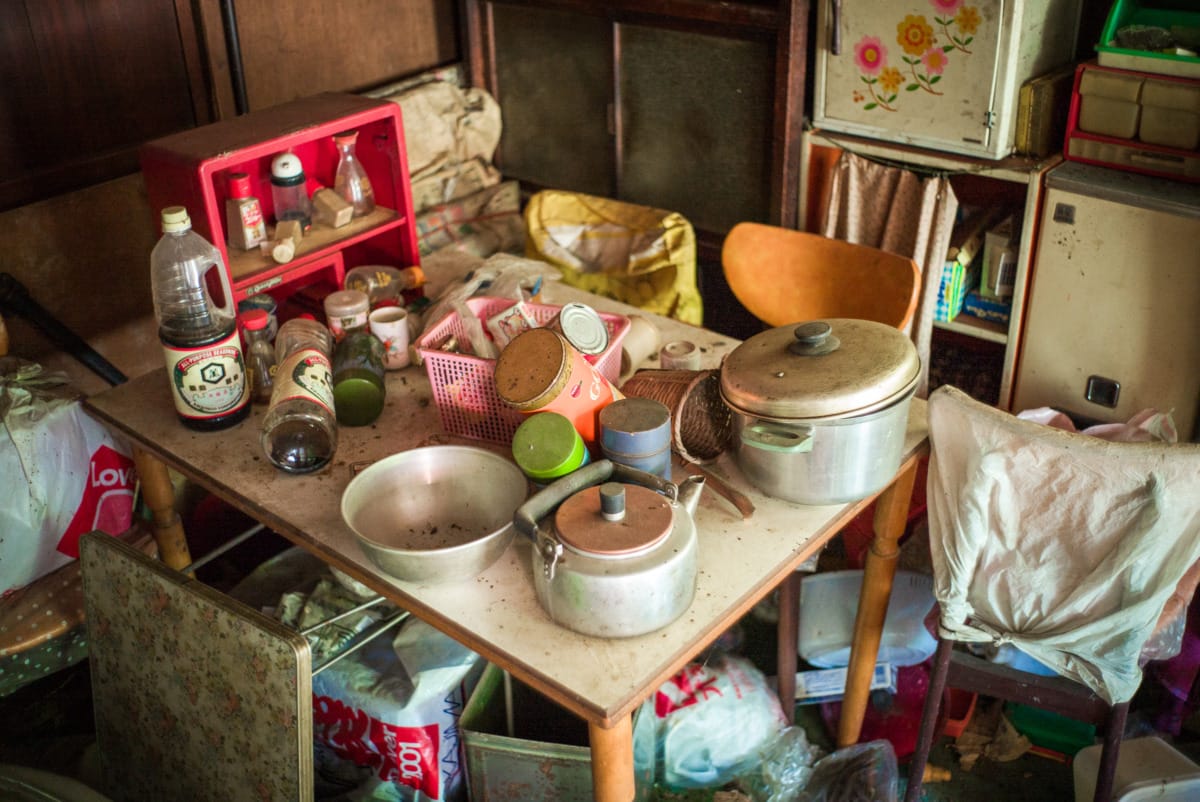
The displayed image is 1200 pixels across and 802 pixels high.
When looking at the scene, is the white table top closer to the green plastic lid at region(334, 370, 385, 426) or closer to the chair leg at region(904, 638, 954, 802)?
the green plastic lid at region(334, 370, 385, 426)

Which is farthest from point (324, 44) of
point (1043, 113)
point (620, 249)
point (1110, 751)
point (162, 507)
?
point (1110, 751)

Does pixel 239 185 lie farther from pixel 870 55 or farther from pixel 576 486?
pixel 870 55

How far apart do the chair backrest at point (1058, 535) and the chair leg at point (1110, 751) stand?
0.20ft

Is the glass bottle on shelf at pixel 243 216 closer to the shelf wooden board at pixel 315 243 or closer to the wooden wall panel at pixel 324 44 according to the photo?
the shelf wooden board at pixel 315 243

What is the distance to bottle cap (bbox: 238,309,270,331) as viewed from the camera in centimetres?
202

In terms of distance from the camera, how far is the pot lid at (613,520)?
1.45m

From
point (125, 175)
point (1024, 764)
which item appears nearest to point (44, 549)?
point (125, 175)

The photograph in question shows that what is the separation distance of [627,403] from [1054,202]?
1581 millimetres

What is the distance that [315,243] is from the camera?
2.35 meters

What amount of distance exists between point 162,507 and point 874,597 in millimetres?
1455

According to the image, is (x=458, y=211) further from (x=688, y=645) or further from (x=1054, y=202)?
(x=688, y=645)

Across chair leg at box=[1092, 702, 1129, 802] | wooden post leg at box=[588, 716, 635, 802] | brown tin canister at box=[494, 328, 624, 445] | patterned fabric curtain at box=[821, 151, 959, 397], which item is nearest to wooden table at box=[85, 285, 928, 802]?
wooden post leg at box=[588, 716, 635, 802]

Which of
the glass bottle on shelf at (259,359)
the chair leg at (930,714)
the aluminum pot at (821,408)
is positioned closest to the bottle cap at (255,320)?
the glass bottle on shelf at (259,359)

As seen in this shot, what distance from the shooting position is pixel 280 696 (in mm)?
1667
